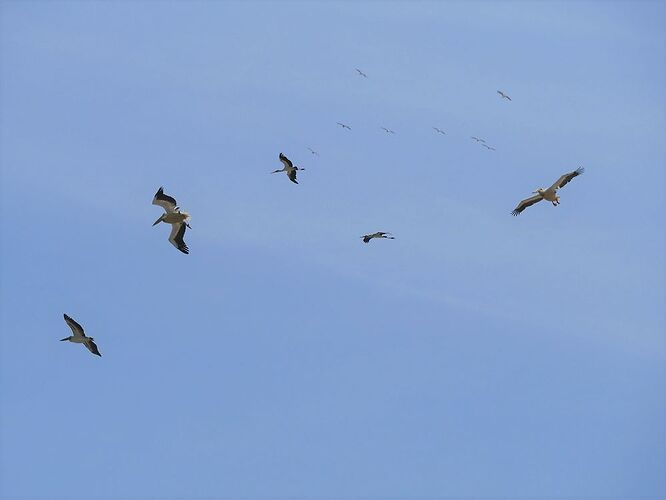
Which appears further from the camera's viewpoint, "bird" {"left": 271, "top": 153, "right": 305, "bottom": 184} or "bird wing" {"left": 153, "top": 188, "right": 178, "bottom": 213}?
"bird" {"left": 271, "top": 153, "right": 305, "bottom": 184}

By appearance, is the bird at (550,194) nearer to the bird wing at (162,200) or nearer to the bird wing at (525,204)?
the bird wing at (525,204)

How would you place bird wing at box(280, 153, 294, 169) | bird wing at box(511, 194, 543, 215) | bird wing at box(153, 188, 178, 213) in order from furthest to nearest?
bird wing at box(280, 153, 294, 169) → bird wing at box(511, 194, 543, 215) → bird wing at box(153, 188, 178, 213)

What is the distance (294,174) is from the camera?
59562 millimetres

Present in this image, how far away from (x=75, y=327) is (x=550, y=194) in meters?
21.9

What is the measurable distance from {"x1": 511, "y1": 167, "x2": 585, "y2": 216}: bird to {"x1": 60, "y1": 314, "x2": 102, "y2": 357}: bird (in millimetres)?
19756

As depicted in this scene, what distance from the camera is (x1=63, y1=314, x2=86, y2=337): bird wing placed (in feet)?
173

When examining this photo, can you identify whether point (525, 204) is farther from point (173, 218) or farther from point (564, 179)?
point (173, 218)

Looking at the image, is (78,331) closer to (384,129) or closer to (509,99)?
(384,129)

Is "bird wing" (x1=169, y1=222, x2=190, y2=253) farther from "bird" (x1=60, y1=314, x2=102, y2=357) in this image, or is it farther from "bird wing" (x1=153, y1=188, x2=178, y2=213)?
"bird" (x1=60, y1=314, x2=102, y2=357)

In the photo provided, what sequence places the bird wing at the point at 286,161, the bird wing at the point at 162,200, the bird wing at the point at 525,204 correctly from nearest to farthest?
the bird wing at the point at 162,200, the bird wing at the point at 525,204, the bird wing at the point at 286,161

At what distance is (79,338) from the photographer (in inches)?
2120

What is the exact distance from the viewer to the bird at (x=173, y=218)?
47844mm

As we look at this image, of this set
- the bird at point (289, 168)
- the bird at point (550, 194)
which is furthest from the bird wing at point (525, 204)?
the bird at point (289, 168)

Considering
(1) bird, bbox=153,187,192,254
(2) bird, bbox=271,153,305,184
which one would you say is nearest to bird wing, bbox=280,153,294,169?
(2) bird, bbox=271,153,305,184
